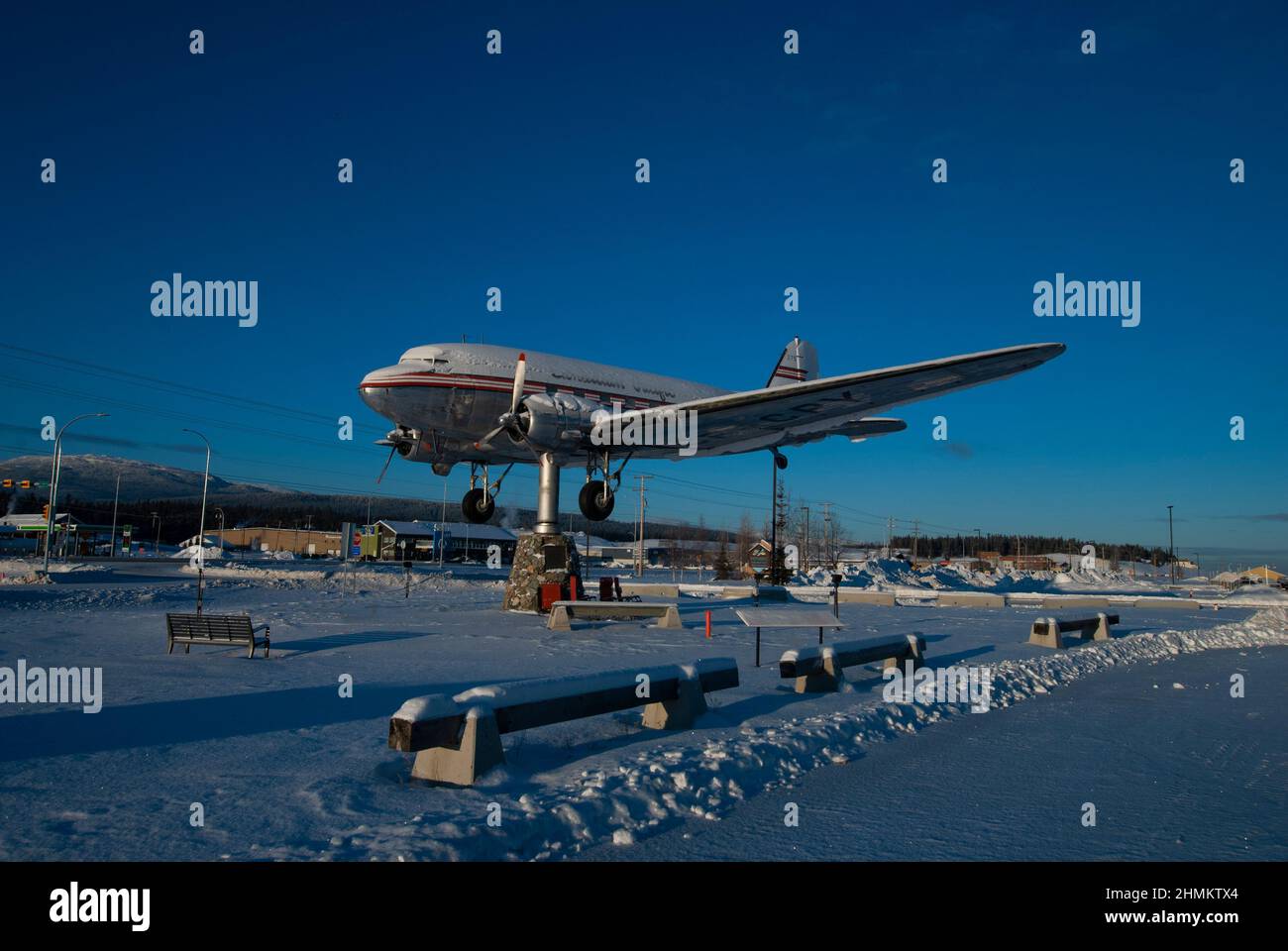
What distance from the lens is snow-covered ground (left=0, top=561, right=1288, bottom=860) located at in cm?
533

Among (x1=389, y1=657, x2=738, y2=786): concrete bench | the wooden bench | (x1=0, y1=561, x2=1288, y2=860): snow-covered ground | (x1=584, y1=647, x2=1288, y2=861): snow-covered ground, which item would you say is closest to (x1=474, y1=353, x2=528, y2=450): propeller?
(x1=0, y1=561, x2=1288, y2=860): snow-covered ground

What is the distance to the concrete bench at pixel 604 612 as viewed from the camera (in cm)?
1964

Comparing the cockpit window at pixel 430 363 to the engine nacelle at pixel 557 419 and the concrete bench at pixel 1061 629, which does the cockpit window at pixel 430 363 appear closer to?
the engine nacelle at pixel 557 419

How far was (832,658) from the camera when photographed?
1141 centimetres

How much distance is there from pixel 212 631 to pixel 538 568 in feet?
33.4

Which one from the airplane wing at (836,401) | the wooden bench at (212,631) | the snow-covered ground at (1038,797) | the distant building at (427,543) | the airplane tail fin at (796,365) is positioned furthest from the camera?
the distant building at (427,543)

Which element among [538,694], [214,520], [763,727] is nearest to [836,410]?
[763,727]

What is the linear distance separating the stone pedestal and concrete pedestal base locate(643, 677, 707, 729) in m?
14.6

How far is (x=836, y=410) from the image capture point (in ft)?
66.7

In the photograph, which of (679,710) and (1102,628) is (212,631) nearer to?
(679,710)

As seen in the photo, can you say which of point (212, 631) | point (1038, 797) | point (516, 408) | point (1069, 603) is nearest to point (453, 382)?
point (516, 408)

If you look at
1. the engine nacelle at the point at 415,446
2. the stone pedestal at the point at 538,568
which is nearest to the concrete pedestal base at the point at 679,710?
the stone pedestal at the point at 538,568
